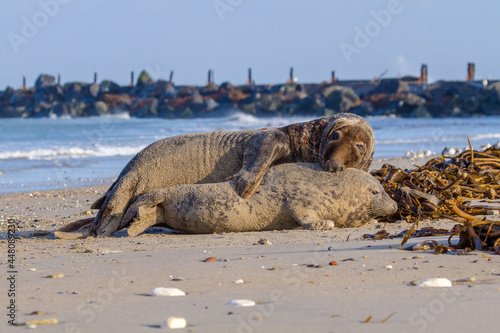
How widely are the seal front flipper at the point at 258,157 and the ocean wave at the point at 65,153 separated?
12693 millimetres

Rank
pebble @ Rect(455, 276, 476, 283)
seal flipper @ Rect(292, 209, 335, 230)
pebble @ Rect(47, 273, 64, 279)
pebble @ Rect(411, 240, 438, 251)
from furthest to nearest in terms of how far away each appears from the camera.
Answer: seal flipper @ Rect(292, 209, 335, 230) → pebble @ Rect(411, 240, 438, 251) → pebble @ Rect(47, 273, 64, 279) → pebble @ Rect(455, 276, 476, 283)

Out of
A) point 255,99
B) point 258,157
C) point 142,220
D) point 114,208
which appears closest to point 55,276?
point 142,220

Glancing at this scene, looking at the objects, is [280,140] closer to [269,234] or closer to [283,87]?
[269,234]

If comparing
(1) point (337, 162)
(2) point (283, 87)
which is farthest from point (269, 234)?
(2) point (283, 87)

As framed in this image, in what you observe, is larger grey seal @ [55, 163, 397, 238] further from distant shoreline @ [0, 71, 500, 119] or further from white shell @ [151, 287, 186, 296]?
distant shoreline @ [0, 71, 500, 119]

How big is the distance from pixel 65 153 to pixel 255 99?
137ft

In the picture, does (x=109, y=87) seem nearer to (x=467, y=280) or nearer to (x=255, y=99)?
(x=255, y=99)

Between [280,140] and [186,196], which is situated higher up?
[280,140]

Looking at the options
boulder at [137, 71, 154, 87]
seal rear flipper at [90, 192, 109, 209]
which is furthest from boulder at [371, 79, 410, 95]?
seal rear flipper at [90, 192, 109, 209]

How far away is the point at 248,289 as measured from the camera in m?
3.81

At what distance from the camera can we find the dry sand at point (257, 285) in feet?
10.1

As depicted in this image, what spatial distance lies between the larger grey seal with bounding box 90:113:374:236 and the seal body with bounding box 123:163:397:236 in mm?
287

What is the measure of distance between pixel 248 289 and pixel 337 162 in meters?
2.93

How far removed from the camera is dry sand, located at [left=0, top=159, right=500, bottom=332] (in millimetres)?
3088
